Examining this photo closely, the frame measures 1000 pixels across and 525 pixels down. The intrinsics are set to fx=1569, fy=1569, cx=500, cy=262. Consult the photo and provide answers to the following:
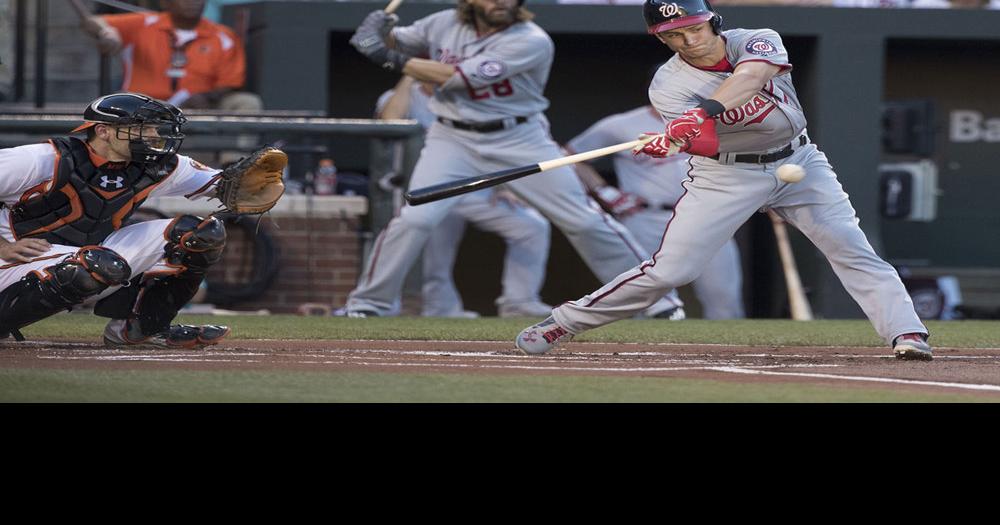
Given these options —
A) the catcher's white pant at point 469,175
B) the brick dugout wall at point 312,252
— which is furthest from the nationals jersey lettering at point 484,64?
the brick dugout wall at point 312,252

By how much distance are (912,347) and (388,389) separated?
2.08 meters

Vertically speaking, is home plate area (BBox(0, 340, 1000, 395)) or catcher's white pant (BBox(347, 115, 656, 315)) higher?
catcher's white pant (BBox(347, 115, 656, 315))

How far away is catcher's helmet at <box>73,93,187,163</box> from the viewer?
5336 mm

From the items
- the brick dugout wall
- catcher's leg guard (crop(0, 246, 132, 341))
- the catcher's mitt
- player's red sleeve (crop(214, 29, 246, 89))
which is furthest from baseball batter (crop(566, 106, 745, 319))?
catcher's leg guard (crop(0, 246, 132, 341))

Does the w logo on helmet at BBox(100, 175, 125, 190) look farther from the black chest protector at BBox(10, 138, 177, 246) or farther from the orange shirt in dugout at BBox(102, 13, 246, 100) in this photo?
the orange shirt in dugout at BBox(102, 13, 246, 100)

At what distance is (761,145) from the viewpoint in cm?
545

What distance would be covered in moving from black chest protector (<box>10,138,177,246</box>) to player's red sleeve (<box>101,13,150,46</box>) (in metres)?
4.51

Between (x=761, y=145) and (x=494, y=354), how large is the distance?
3.98ft

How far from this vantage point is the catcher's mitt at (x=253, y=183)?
5.70 meters

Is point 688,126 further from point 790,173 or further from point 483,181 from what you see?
point 483,181

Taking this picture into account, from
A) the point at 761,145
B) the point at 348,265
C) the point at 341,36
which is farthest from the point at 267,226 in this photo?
the point at 761,145

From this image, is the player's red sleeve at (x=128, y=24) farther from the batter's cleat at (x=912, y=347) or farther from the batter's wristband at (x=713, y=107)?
the batter's cleat at (x=912, y=347)

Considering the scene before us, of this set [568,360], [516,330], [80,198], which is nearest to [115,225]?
[80,198]
